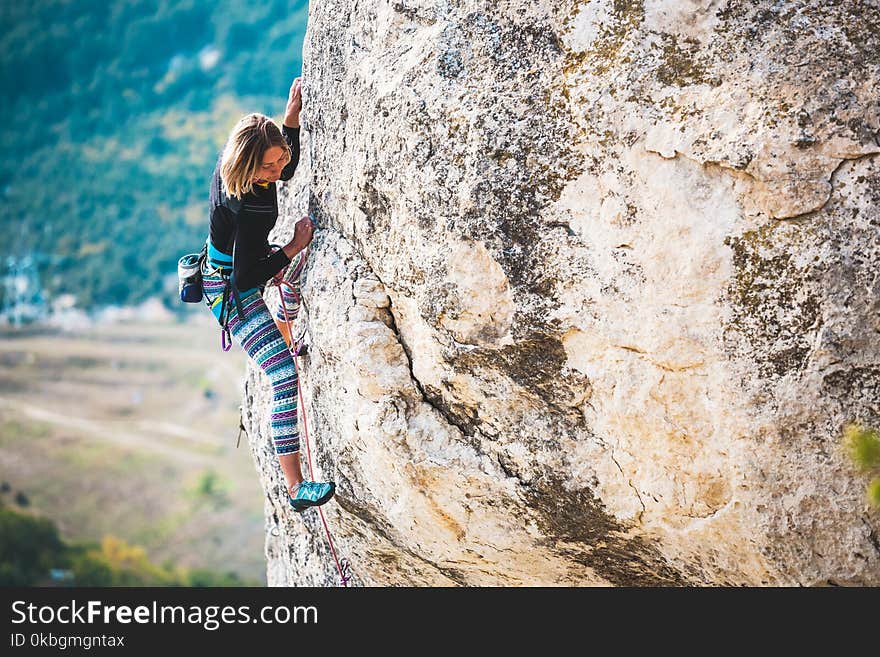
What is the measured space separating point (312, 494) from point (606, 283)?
166cm

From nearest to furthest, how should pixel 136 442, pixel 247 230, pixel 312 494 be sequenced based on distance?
pixel 247 230 < pixel 312 494 < pixel 136 442

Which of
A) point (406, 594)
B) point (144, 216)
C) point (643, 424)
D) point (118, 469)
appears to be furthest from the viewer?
point (144, 216)

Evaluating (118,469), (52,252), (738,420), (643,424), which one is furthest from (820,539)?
(52,252)

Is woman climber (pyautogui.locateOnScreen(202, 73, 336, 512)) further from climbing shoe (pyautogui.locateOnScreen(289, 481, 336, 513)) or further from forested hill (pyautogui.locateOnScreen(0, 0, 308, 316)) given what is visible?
forested hill (pyautogui.locateOnScreen(0, 0, 308, 316))

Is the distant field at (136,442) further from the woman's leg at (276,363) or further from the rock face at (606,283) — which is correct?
the rock face at (606,283)

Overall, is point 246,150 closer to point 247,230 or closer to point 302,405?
point 247,230

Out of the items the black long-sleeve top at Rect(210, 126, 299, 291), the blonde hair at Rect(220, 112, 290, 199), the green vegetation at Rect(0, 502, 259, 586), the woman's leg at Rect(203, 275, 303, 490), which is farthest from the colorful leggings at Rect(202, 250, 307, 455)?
the green vegetation at Rect(0, 502, 259, 586)

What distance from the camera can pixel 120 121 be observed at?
58.0m

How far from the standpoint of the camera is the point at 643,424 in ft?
11.4

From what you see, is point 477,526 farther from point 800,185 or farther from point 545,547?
point 800,185

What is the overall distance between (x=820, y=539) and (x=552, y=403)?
1082mm

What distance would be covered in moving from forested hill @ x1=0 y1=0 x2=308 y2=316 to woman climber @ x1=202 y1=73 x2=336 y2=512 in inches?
1714

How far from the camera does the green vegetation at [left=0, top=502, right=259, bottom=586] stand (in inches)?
1351

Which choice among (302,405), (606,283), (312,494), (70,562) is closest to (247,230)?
(302,405)
